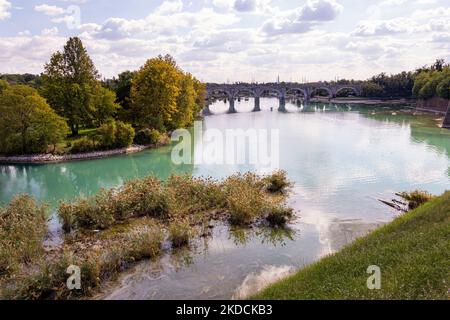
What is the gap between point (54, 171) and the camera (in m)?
32.5

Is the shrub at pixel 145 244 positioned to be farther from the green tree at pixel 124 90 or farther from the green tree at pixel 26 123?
the green tree at pixel 124 90

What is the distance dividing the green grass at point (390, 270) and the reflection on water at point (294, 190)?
2507 millimetres

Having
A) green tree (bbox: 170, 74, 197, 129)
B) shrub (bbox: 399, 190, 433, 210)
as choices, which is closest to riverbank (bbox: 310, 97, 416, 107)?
green tree (bbox: 170, 74, 197, 129)

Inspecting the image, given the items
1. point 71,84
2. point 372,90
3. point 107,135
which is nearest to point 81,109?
point 71,84

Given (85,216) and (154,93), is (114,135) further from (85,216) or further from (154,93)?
(85,216)

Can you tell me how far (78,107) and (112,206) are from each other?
2649 cm

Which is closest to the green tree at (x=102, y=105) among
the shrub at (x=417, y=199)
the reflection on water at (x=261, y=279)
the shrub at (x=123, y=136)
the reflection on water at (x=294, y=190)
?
the shrub at (x=123, y=136)

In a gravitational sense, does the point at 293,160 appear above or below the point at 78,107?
below

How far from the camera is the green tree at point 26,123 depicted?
3528cm

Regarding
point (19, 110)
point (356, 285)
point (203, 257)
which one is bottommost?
point (203, 257)

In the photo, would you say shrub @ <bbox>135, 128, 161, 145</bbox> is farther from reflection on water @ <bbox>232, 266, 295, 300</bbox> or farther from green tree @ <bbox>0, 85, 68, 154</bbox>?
reflection on water @ <bbox>232, 266, 295, 300</bbox>

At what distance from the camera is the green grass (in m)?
8.59
